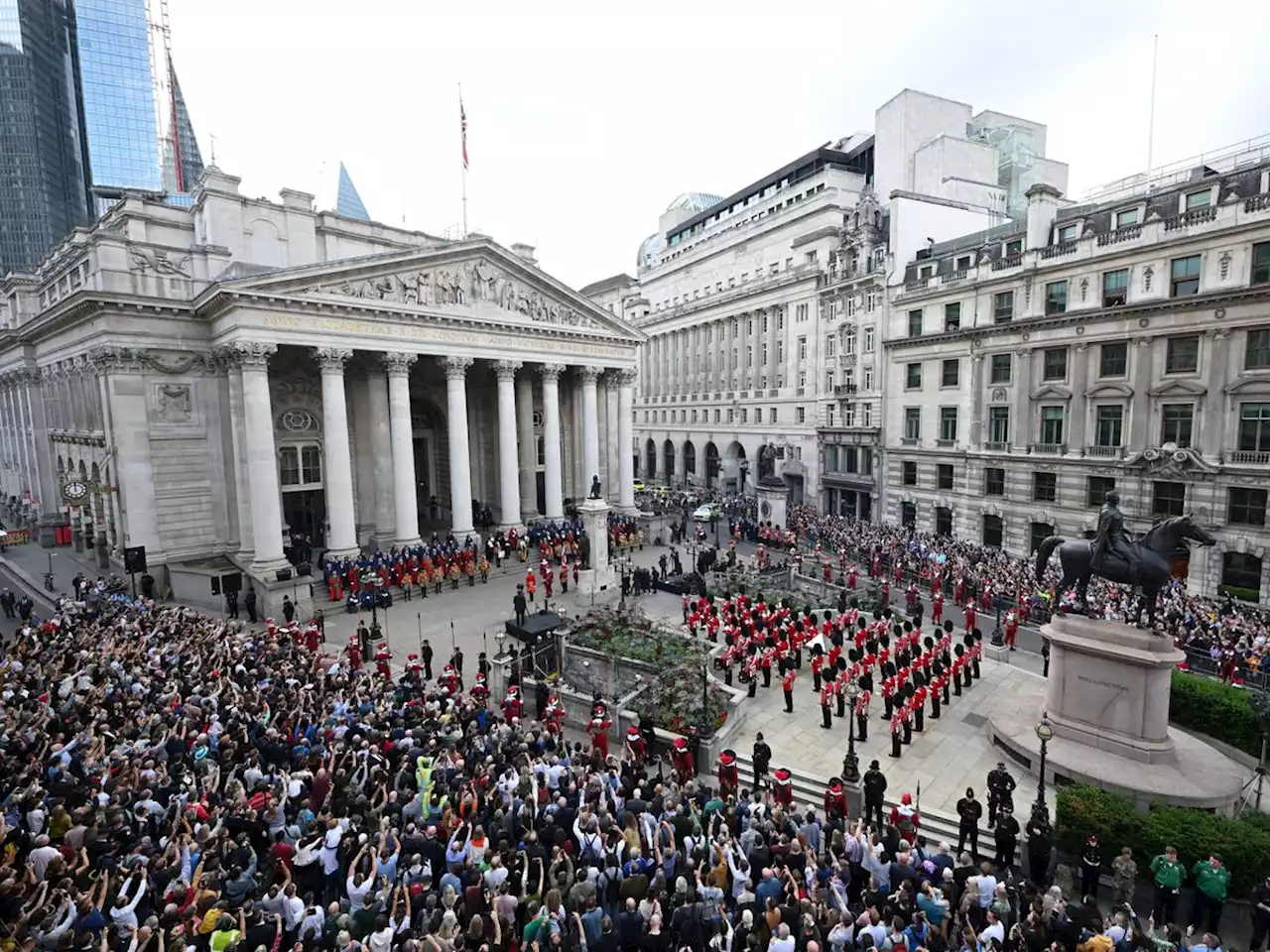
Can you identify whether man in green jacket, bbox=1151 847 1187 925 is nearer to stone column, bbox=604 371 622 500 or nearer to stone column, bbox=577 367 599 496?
stone column, bbox=577 367 599 496

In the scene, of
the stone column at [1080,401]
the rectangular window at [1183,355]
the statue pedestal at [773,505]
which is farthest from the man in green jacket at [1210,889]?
the statue pedestal at [773,505]

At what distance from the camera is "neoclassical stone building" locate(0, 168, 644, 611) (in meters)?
28.5

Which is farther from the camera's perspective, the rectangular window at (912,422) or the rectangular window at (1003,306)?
the rectangular window at (912,422)

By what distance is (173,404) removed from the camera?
29.9m

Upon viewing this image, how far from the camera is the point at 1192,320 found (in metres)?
28.3

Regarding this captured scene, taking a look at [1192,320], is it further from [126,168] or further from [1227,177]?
[126,168]

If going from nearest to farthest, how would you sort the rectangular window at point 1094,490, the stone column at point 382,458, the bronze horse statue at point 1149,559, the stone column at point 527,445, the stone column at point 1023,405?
the bronze horse statue at point 1149,559 < the rectangular window at point 1094,490 < the stone column at point 382,458 < the stone column at point 1023,405 < the stone column at point 527,445

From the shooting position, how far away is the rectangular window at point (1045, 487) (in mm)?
33625

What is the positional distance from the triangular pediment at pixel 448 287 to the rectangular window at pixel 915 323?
61.3 feet

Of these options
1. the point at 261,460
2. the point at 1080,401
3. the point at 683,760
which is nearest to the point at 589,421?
the point at 261,460

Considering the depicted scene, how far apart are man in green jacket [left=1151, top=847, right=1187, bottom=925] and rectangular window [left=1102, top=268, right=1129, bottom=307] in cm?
2885

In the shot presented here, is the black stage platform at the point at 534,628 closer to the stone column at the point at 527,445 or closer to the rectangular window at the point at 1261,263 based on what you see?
the stone column at the point at 527,445

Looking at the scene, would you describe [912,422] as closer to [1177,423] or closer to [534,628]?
[1177,423]

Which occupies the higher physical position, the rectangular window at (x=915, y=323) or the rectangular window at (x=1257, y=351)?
the rectangular window at (x=915, y=323)
